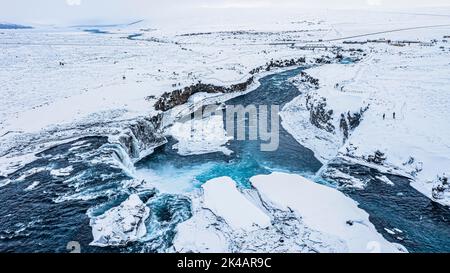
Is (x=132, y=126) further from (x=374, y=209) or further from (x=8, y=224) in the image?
(x=374, y=209)

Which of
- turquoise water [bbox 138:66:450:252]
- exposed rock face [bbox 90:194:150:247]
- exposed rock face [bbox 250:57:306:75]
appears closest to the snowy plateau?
exposed rock face [bbox 90:194:150:247]

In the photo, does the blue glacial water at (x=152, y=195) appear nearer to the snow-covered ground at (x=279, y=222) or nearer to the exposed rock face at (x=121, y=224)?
the exposed rock face at (x=121, y=224)

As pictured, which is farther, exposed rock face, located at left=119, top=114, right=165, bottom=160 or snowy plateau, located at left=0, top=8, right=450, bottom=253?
exposed rock face, located at left=119, top=114, right=165, bottom=160

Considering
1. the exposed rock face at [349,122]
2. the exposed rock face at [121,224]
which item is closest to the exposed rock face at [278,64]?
the exposed rock face at [349,122]

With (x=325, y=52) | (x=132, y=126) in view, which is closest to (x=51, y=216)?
(x=132, y=126)

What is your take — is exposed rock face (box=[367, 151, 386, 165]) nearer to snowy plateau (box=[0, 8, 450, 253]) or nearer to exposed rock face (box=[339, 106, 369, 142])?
snowy plateau (box=[0, 8, 450, 253])

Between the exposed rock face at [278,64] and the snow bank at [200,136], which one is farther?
the exposed rock face at [278,64]

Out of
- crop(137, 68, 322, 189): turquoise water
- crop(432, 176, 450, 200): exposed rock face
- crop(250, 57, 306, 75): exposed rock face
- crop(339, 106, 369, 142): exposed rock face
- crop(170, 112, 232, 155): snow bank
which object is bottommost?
crop(137, 68, 322, 189): turquoise water
